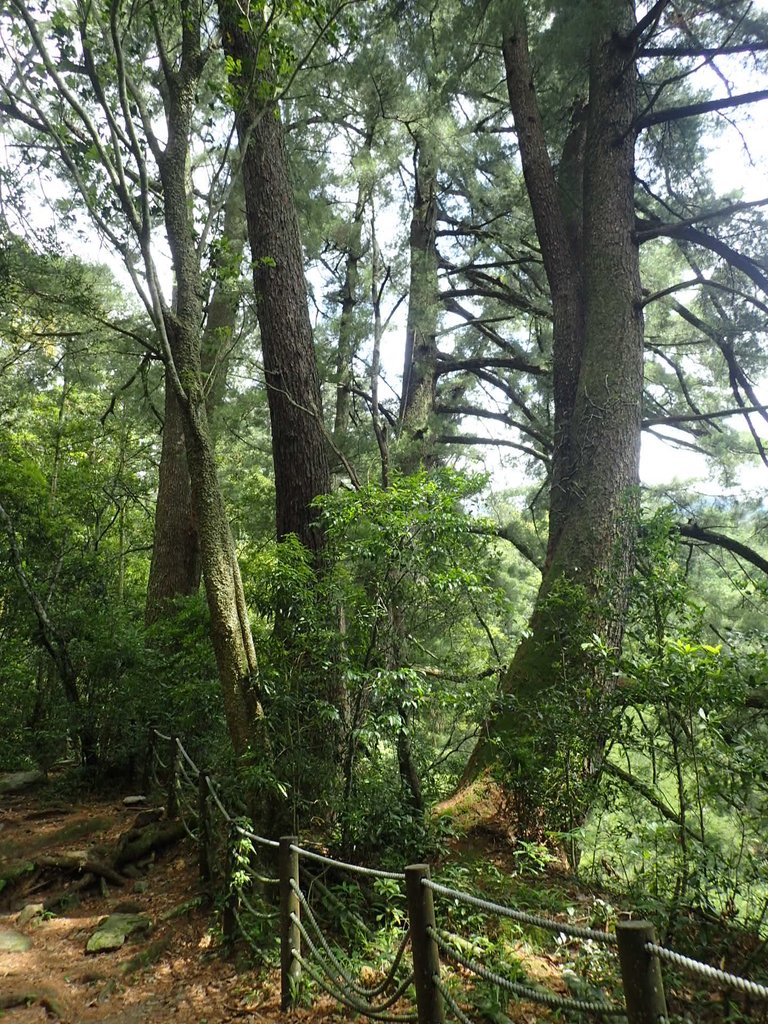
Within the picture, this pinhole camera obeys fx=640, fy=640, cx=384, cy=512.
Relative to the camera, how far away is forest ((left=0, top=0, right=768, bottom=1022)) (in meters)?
3.59

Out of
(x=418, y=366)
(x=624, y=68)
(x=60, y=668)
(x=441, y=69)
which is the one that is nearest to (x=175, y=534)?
(x=60, y=668)

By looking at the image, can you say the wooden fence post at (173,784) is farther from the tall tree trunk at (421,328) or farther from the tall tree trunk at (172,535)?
the tall tree trunk at (421,328)

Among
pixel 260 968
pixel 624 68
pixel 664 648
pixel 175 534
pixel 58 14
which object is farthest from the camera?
pixel 175 534

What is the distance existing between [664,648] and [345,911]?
2.23 m

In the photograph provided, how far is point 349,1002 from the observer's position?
8.73ft

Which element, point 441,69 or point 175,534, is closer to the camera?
point 441,69

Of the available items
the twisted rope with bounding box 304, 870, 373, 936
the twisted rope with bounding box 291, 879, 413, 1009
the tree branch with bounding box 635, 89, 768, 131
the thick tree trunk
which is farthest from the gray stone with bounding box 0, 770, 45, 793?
the tree branch with bounding box 635, 89, 768, 131

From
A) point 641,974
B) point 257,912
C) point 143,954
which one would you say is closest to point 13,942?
point 143,954

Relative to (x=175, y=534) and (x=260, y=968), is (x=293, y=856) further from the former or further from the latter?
(x=175, y=534)

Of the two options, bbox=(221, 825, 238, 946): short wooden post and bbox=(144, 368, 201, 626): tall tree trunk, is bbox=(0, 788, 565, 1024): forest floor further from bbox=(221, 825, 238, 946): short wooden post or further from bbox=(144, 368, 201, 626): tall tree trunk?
bbox=(144, 368, 201, 626): tall tree trunk

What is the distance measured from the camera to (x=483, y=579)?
12.3ft

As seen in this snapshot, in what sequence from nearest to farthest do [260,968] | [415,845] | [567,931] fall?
[567,931], [260,968], [415,845]

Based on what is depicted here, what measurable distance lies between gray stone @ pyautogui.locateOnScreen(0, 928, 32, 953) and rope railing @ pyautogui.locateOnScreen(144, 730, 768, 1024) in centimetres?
112

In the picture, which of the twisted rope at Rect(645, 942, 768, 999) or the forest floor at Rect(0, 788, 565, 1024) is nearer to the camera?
the twisted rope at Rect(645, 942, 768, 999)
